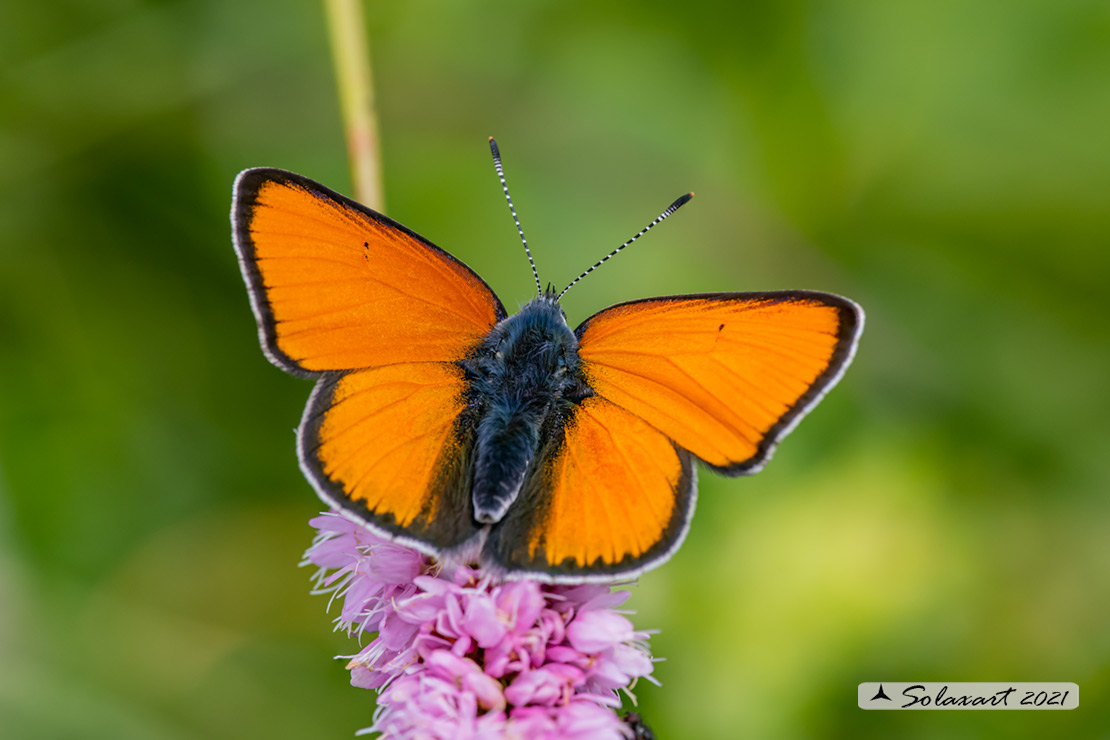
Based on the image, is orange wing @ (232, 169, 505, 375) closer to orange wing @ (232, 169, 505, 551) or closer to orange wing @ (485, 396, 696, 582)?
orange wing @ (232, 169, 505, 551)

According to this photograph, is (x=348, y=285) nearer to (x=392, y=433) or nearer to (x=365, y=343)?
(x=365, y=343)

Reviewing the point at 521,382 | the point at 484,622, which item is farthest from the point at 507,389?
the point at 484,622

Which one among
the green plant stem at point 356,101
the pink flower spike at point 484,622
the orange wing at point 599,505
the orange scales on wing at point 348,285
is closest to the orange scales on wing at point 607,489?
the orange wing at point 599,505

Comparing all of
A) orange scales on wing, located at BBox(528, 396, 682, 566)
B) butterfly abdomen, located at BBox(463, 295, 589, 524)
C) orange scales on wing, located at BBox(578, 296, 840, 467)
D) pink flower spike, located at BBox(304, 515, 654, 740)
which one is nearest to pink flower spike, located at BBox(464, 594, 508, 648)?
pink flower spike, located at BBox(304, 515, 654, 740)

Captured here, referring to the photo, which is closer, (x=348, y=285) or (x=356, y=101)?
(x=348, y=285)

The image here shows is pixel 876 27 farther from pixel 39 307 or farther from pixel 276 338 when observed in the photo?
pixel 39 307

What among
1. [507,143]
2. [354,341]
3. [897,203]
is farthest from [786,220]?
[354,341]
